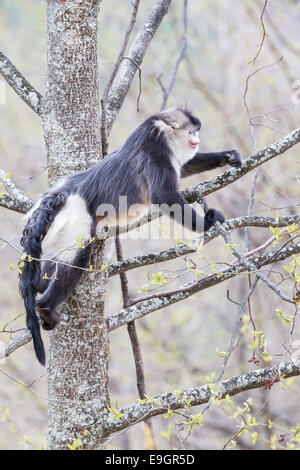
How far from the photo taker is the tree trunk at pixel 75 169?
2.97 meters

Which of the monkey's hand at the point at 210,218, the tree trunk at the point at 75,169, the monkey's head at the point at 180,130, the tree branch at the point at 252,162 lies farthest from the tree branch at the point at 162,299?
the monkey's head at the point at 180,130

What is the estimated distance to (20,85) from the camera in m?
3.29

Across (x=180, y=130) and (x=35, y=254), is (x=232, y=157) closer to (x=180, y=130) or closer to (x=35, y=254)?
(x=180, y=130)

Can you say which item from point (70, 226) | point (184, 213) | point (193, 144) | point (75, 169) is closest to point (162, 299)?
point (184, 213)

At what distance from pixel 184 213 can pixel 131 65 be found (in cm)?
106

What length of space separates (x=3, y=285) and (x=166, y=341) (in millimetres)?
2641

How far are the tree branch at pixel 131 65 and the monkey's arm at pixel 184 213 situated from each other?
0.58 metres

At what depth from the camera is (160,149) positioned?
11.6 feet

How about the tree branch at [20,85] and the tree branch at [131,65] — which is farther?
the tree branch at [131,65]

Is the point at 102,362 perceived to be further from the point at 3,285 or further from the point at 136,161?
the point at 3,285

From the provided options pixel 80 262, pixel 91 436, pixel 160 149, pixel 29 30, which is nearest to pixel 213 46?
pixel 29 30

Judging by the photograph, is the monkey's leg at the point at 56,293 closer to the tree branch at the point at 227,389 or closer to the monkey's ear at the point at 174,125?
the tree branch at the point at 227,389

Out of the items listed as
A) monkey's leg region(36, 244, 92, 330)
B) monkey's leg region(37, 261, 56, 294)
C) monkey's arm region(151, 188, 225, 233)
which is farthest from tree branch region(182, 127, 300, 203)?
monkey's leg region(37, 261, 56, 294)

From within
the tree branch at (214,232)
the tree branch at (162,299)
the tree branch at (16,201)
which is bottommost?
the tree branch at (162,299)
